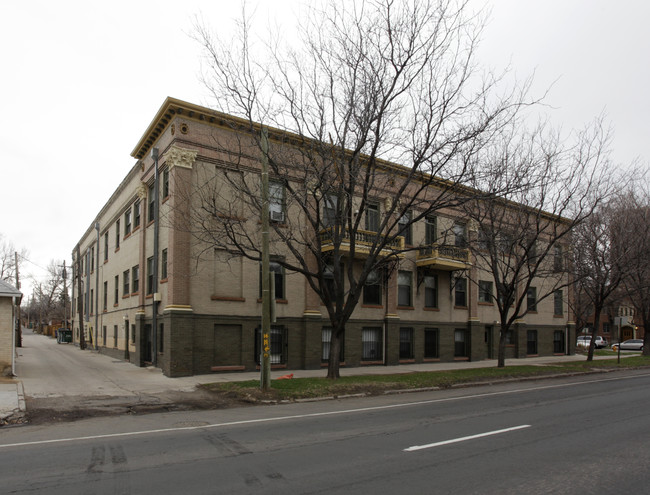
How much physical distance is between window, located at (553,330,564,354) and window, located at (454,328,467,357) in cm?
1024

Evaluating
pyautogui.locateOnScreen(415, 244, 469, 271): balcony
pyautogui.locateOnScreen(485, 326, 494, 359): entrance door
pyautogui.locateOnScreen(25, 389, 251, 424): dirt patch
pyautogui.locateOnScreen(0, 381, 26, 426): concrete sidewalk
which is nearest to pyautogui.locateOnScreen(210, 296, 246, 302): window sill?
pyautogui.locateOnScreen(25, 389, 251, 424): dirt patch

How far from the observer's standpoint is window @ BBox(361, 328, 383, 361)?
25.3 meters

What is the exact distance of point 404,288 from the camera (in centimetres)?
2744

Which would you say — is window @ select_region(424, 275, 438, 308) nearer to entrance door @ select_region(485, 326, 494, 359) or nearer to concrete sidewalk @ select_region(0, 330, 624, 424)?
concrete sidewalk @ select_region(0, 330, 624, 424)

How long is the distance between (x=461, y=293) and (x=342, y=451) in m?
23.9

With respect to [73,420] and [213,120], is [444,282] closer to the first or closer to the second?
[213,120]

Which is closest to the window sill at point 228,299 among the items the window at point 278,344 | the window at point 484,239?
the window at point 278,344

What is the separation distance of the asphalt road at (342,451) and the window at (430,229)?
16692 mm

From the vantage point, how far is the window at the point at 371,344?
2531 cm

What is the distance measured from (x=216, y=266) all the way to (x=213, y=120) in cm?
594

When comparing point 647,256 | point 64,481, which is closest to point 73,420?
point 64,481

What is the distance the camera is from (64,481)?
6.17 m

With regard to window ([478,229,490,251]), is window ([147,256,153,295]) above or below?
below

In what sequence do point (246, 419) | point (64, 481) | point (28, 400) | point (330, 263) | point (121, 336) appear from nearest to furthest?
point (64, 481), point (246, 419), point (28, 400), point (330, 263), point (121, 336)
